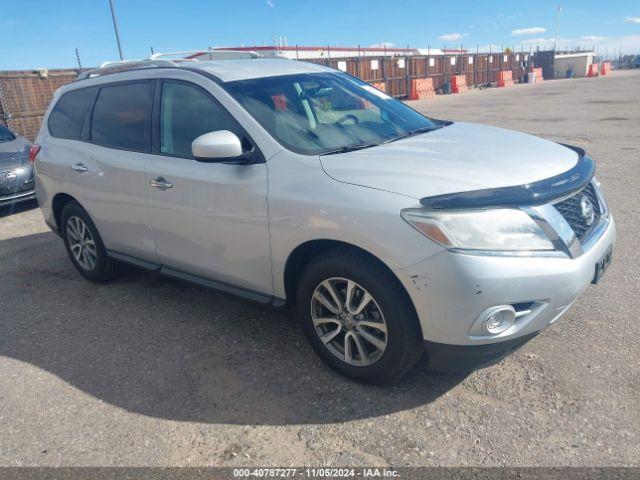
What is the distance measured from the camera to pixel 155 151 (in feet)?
12.5

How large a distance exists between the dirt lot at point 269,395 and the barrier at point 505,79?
121 ft

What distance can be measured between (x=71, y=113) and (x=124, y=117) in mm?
954

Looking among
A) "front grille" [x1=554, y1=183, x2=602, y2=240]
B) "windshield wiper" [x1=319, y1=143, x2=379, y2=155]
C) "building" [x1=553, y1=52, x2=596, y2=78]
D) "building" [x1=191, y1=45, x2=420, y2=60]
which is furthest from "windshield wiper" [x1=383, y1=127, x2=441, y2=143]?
"building" [x1=553, y1=52, x2=596, y2=78]

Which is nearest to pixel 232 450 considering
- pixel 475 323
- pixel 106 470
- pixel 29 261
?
pixel 106 470

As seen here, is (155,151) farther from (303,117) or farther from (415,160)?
(415,160)

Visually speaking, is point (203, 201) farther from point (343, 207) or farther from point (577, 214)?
point (577, 214)

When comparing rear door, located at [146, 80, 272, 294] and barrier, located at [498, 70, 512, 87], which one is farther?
barrier, located at [498, 70, 512, 87]

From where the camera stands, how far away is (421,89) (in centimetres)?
2925

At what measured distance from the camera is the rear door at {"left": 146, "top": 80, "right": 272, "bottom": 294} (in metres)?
3.20

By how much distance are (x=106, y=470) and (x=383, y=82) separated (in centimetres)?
2705

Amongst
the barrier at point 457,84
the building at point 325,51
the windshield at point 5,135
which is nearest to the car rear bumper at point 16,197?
the windshield at point 5,135

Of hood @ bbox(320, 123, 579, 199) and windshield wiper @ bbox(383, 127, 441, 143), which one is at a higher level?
windshield wiper @ bbox(383, 127, 441, 143)

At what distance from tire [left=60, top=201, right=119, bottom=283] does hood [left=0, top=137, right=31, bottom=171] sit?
3.91 meters

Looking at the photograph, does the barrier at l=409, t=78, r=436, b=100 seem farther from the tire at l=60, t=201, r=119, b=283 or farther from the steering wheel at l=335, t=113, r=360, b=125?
the steering wheel at l=335, t=113, r=360, b=125
